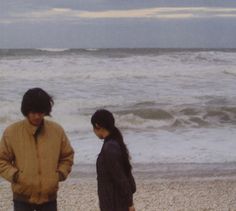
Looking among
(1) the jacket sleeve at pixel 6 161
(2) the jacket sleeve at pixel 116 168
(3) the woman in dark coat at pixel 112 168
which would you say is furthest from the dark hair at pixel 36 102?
(2) the jacket sleeve at pixel 116 168

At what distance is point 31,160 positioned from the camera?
3787mm

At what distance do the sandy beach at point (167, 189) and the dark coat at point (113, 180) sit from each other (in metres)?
2.93

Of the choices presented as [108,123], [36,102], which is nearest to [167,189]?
[108,123]

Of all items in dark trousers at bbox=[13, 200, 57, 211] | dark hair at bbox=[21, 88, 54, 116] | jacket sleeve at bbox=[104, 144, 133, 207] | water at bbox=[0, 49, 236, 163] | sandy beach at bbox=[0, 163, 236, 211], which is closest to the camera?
dark hair at bbox=[21, 88, 54, 116]

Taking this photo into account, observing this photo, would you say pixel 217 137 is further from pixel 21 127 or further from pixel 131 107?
pixel 21 127

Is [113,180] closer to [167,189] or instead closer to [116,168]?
[116,168]

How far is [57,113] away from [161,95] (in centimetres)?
521

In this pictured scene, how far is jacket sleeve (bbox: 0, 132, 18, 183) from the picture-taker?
3785 millimetres

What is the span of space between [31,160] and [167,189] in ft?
14.6

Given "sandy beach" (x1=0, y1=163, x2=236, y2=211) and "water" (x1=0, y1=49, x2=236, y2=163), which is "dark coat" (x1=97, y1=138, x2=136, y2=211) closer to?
"sandy beach" (x1=0, y1=163, x2=236, y2=211)

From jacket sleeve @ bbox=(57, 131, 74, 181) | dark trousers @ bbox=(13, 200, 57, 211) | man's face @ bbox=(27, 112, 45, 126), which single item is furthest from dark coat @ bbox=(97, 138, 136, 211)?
man's face @ bbox=(27, 112, 45, 126)

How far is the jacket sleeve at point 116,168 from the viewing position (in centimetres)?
409

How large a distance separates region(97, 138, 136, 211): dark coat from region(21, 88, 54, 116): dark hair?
61 cm

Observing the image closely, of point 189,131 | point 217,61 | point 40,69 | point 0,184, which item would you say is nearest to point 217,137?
point 189,131
